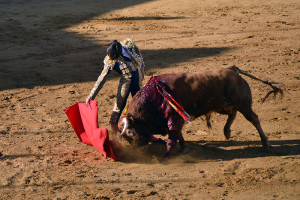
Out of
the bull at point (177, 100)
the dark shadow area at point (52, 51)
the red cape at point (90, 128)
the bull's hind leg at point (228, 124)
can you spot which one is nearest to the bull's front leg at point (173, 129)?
the bull at point (177, 100)

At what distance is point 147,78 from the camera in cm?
935

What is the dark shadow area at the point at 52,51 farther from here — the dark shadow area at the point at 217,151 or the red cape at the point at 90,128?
the dark shadow area at the point at 217,151

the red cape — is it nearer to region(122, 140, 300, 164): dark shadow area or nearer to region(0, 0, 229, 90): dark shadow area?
region(122, 140, 300, 164): dark shadow area

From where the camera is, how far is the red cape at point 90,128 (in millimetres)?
6035

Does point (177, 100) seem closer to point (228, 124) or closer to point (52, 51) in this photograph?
point (228, 124)

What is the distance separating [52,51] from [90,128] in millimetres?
5354

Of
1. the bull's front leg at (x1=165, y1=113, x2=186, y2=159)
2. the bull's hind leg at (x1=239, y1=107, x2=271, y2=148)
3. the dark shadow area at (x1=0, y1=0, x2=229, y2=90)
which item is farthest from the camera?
the dark shadow area at (x1=0, y1=0, x2=229, y2=90)

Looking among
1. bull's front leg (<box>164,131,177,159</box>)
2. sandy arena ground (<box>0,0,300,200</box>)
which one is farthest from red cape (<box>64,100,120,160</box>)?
bull's front leg (<box>164,131,177,159</box>)

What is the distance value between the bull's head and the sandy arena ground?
26cm

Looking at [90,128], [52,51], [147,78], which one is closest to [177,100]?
[90,128]

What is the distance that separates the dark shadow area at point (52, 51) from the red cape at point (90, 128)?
2.94 meters

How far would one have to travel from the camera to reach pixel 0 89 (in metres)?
8.97

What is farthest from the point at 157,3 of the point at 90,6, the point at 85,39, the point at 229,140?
the point at 229,140

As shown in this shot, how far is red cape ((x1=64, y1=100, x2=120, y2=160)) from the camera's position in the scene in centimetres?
604
